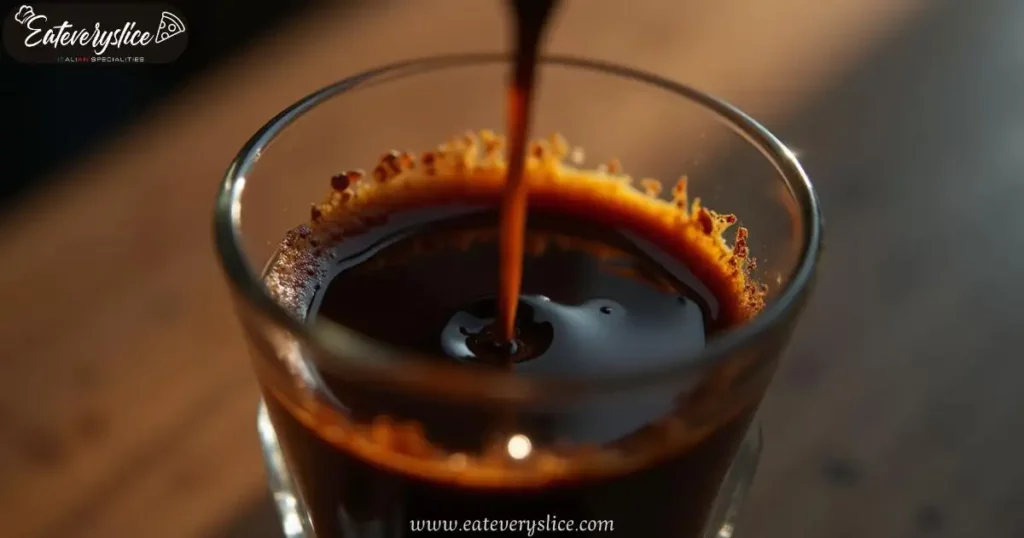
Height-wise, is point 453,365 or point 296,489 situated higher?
point 453,365

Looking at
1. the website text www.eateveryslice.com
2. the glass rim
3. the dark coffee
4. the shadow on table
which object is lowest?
the shadow on table

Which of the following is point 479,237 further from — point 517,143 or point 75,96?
point 75,96

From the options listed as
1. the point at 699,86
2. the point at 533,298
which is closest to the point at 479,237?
the point at 533,298

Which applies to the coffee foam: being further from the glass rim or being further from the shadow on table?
the shadow on table

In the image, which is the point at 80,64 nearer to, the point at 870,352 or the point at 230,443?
the point at 230,443

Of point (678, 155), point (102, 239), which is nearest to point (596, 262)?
point (678, 155)

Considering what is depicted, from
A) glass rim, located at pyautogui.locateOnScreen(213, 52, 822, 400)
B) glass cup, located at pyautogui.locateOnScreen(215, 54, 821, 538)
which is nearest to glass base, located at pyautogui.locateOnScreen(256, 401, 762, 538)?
glass cup, located at pyautogui.locateOnScreen(215, 54, 821, 538)
